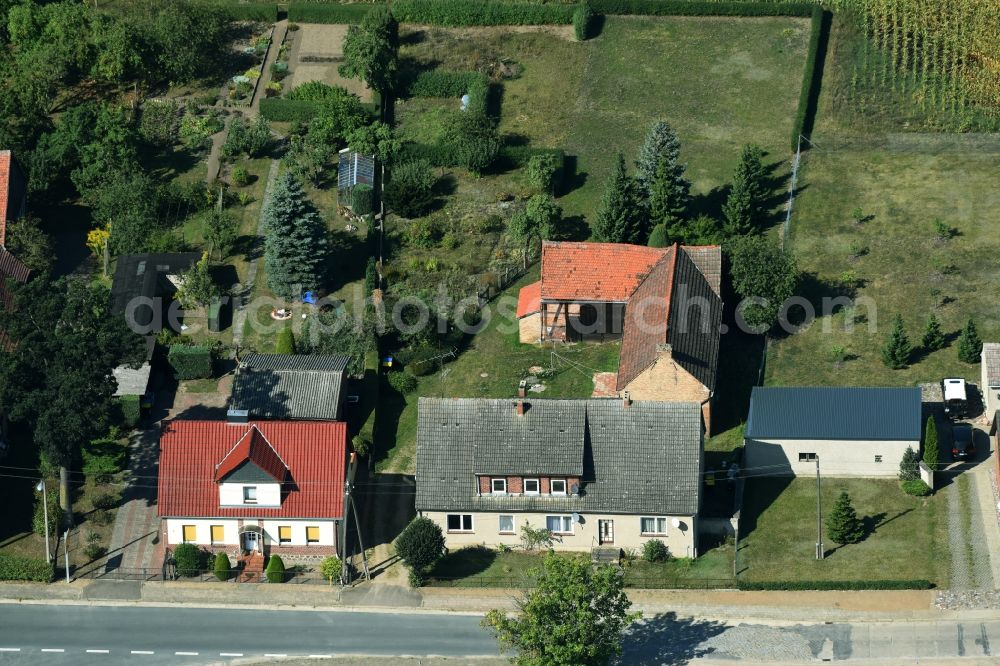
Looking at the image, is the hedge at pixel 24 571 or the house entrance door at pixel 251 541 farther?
the house entrance door at pixel 251 541

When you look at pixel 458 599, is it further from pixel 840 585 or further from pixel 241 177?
pixel 241 177

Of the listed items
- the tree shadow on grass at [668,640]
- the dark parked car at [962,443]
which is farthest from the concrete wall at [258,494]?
the dark parked car at [962,443]

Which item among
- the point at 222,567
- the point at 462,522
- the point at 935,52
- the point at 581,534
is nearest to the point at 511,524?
the point at 462,522

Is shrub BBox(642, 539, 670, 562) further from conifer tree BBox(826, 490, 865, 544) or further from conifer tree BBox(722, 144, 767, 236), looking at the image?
conifer tree BBox(722, 144, 767, 236)

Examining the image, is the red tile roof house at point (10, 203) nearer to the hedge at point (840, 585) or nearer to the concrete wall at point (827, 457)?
the concrete wall at point (827, 457)

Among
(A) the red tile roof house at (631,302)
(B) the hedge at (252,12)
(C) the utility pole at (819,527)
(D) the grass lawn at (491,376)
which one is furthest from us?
(B) the hedge at (252,12)

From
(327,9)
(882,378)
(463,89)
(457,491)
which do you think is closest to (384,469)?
(457,491)

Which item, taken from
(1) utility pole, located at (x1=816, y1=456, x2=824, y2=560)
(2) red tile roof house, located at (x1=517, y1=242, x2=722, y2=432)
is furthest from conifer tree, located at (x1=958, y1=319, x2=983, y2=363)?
(1) utility pole, located at (x1=816, y1=456, x2=824, y2=560)
